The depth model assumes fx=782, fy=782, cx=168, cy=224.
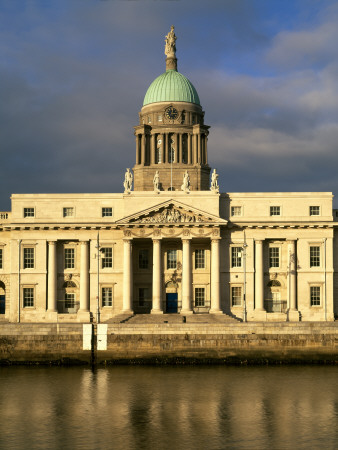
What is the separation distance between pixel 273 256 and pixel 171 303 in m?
10.9

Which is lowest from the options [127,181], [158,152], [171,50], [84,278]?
[84,278]

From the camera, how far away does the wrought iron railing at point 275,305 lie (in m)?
75.1

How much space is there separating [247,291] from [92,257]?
1517cm

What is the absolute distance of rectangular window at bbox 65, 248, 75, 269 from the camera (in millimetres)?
75625

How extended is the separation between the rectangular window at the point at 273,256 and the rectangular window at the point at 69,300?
761 inches

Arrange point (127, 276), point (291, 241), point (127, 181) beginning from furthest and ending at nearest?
point (291, 241), point (127, 181), point (127, 276)

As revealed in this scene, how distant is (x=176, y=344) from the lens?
56.5 meters

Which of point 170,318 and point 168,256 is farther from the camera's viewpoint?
point 168,256

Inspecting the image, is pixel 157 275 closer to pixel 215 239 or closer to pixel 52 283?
pixel 215 239

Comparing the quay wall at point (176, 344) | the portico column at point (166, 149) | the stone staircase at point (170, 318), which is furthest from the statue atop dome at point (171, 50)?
the quay wall at point (176, 344)

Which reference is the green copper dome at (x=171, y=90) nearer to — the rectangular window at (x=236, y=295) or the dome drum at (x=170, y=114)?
the dome drum at (x=170, y=114)

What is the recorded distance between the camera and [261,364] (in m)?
55.8

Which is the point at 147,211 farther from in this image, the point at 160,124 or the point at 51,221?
the point at 160,124

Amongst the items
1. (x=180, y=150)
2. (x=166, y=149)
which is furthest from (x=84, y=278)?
(x=180, y=150)
